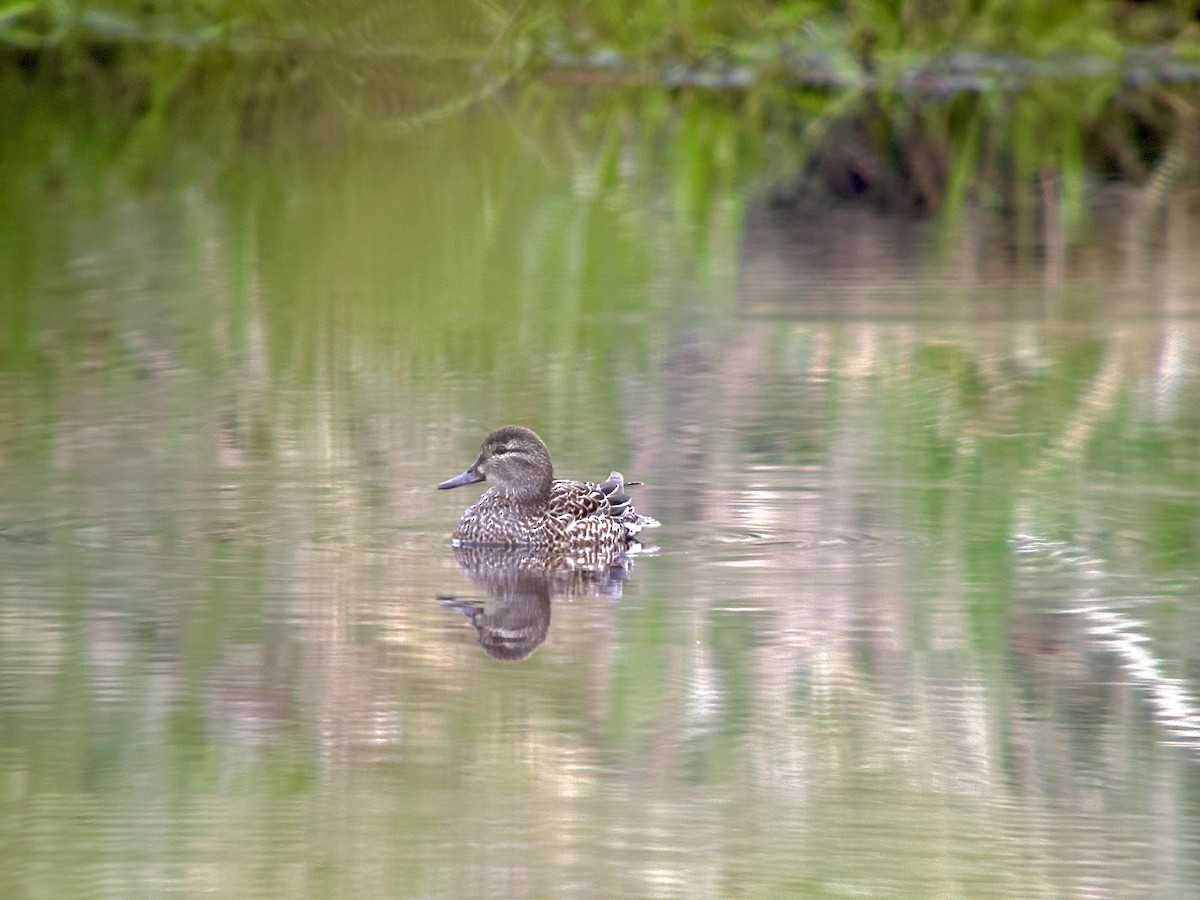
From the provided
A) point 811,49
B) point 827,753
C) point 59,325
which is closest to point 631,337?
point 59,325

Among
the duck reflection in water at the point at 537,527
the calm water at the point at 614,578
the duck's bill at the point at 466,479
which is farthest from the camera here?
the duck's bill at the point at 466,479

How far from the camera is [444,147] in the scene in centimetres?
1680

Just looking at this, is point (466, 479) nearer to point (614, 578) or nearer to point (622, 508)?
point (622, 508)

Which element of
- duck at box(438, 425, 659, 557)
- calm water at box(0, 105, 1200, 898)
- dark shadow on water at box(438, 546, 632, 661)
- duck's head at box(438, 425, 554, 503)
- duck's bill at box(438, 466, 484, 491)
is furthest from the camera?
duck's bill at box(438, 466, 484, 491)

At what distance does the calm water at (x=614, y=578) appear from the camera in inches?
199

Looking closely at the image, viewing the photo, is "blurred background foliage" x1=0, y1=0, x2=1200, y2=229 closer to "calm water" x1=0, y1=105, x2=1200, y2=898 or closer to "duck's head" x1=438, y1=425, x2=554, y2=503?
"calm water" x1=0, y1=105, x2=1200, y2=898

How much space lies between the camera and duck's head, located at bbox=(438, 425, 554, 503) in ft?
26.5

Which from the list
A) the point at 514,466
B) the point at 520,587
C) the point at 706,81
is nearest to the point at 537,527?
the point at 514,466

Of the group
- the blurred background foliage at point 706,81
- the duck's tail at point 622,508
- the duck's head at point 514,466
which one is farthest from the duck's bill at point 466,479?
the blurred background foliage at point 706,81

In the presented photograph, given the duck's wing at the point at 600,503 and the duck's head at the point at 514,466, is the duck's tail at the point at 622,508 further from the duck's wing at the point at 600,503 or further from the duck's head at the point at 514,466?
the duck's head at the point at 514,466

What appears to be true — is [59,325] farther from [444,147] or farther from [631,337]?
[444,147]

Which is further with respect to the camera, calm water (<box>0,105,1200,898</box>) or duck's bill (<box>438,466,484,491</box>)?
duck's bill (<box>438,466,484,491</box>)

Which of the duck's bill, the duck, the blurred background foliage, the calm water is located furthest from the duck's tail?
the blurred background foliage

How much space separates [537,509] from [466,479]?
25 cm
